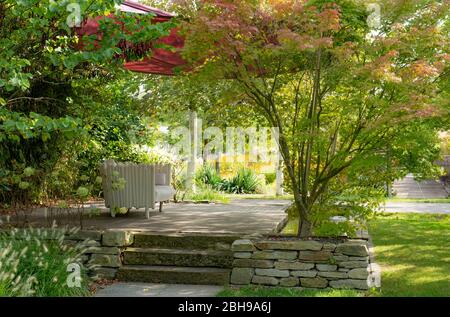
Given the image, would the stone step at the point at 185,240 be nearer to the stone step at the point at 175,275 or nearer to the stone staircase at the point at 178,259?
the stone staircase at the point at 178,259

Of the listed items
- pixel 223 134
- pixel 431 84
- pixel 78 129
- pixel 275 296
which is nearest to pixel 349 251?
pixel 275 296

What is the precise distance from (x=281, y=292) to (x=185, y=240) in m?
1.31

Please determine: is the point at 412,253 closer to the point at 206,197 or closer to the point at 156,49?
the point at 156,49

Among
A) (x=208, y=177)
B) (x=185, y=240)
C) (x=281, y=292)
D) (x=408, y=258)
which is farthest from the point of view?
(x=208, y=177)

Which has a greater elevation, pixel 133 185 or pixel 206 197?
pixel 133 185

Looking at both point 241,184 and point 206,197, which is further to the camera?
point 241,184

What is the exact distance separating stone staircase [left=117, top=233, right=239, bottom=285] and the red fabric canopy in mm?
2060

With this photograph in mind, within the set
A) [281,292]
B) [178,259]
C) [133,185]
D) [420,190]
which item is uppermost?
[133,185]

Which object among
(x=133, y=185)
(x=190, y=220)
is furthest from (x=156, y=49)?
(x=190, y=220)

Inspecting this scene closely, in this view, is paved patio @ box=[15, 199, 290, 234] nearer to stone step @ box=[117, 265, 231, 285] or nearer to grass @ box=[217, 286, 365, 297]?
stone step @ box=[117, 265, 231, 285]

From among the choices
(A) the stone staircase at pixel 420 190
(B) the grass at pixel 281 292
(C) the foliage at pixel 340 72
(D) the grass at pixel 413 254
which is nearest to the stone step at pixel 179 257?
(B) the grass at pixel 281 292

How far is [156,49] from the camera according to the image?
23.3 feet

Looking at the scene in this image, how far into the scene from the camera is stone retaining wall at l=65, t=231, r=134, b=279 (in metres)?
5.66

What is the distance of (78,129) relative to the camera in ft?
16.6
